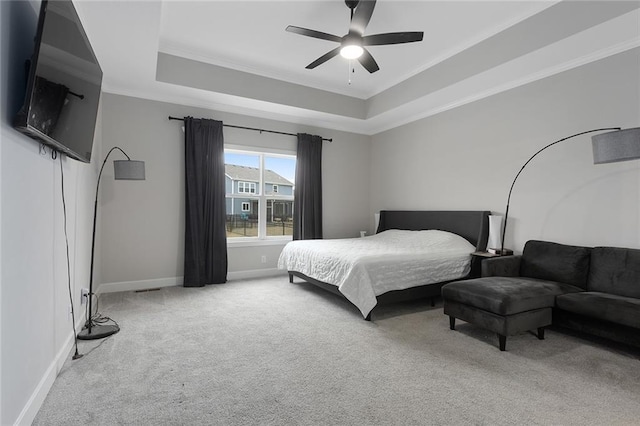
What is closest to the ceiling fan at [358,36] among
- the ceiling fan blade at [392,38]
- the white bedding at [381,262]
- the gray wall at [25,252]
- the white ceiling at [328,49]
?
the ceiling fan blade at [392,38]

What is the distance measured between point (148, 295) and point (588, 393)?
4.51 m

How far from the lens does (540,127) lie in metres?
3.79

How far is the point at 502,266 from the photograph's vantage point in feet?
11.5

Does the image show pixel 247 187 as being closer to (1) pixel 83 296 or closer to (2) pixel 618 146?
(1) pixel 83 296

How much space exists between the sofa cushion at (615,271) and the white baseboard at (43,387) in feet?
14.3

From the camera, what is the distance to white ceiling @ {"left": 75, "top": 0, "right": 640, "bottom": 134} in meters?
2.95

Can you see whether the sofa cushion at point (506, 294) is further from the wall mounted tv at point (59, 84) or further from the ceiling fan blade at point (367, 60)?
the wall mounted tv at point (59, 84)

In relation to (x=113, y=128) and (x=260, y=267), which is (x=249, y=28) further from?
(x=260, y=267)

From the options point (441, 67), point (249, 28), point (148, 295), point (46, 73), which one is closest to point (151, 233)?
point (148, 295)

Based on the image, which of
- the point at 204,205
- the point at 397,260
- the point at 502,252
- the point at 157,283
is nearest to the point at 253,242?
the point at 204,205

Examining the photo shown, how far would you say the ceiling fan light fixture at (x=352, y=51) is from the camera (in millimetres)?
3006

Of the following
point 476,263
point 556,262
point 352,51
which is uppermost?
point 352,51

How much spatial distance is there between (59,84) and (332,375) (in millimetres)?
2439

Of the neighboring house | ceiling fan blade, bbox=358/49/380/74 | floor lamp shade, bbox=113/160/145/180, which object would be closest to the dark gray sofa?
ceiling fan blade, bbox=358/49/380/74
